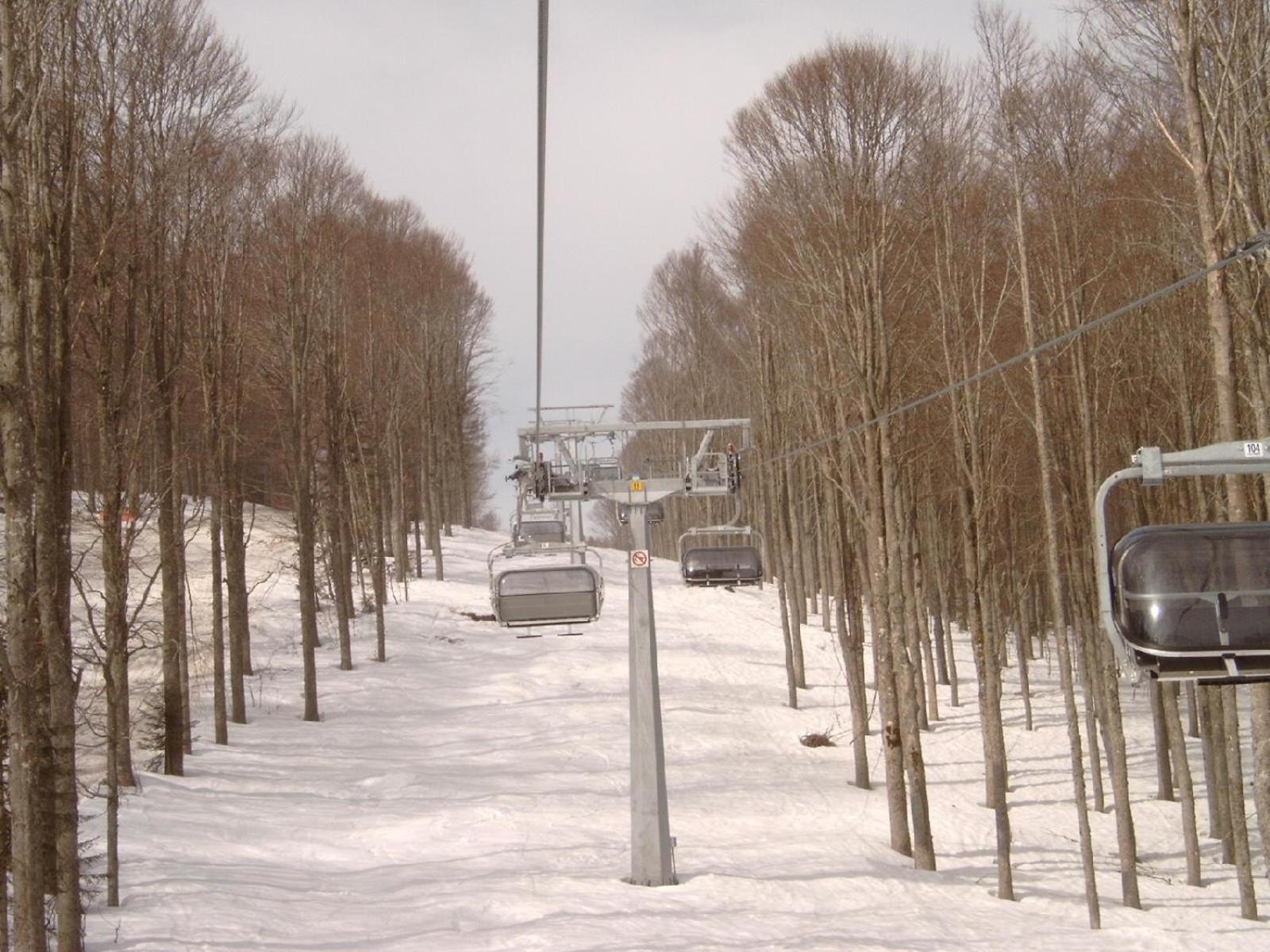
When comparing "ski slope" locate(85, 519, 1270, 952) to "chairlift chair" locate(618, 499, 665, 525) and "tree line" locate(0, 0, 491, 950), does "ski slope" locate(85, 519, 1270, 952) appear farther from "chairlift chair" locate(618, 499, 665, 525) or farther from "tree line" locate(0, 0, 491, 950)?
"chairlift chair" locate(618, 499, 665, 525)

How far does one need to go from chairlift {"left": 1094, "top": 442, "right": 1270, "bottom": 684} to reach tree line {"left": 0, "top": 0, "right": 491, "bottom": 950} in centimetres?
823

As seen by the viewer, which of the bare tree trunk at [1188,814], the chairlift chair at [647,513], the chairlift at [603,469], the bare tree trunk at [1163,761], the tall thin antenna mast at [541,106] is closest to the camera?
the tall thin antenna mast at [541,106]

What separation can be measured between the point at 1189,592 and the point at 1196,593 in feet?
0.15

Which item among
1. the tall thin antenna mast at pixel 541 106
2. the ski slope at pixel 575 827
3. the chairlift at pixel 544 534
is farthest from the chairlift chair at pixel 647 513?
the tall thin antenna mast at pixel 541 106

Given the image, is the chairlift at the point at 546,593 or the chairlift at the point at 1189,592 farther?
the chairlift at the point at 546,593

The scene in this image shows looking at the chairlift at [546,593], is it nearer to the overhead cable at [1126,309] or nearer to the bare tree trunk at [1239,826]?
the overhead cable at [1126,309]

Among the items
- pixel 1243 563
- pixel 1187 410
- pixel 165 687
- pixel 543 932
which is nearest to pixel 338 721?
pixel 165 687

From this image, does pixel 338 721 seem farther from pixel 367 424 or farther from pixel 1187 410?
pixel 1187 410

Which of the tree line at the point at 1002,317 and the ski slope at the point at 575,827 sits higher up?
the tree line at the point at 1002,317

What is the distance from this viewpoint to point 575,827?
19.3 m

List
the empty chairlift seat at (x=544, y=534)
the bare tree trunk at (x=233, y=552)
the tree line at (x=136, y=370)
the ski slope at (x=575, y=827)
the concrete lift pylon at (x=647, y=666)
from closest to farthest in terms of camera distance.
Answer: the tree line at (x=136, y=370) < the ski slope at (x=575, y=827) < the concrete lift pylon at (x=647, y=666) < the empty chairlift seat at (x=544, y=534) < the bare tree trunk at (x=233, y=552)

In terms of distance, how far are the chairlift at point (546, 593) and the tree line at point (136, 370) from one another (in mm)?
4495

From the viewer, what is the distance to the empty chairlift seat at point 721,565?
74.3ft

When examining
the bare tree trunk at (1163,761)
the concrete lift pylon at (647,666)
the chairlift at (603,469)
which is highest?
the chairlift at (603,469)
